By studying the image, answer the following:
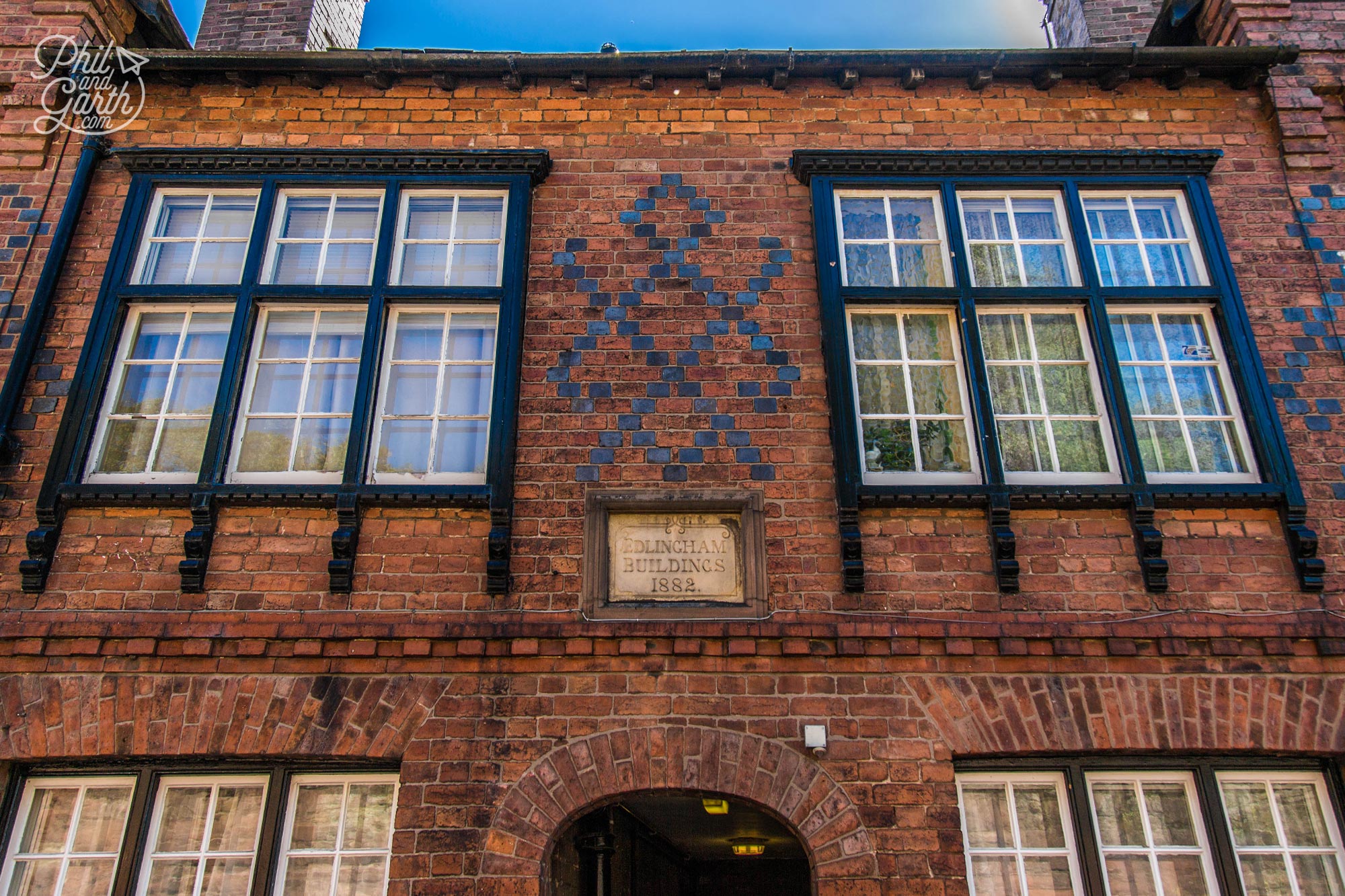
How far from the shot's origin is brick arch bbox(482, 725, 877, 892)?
4.57 meters

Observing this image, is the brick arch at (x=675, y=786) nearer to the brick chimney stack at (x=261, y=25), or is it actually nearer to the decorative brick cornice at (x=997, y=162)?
the decorative brick cornice at (x=997, y=162)

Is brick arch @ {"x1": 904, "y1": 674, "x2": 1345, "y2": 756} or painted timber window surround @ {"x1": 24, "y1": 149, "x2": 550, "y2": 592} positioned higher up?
painted timber window surround @ {"x1": 24, "y1": 149, "x2": 550, "y2": 592}

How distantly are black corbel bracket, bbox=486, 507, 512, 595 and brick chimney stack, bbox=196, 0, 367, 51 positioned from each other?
230 inches

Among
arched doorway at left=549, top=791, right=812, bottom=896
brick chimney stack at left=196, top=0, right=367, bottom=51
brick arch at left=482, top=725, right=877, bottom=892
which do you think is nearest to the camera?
brick arch at left=482, top=725, right=877, bottom=892

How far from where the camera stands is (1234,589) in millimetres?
5156

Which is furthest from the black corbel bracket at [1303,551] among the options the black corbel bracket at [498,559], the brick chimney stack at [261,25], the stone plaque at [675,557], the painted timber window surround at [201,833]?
the brick chimney stack at [261,25]

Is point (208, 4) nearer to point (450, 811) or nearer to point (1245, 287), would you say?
point (450, 811)

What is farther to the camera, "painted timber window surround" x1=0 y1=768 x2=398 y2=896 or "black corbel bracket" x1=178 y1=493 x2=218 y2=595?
"black corbel bracket" x1=178 y1=493 x2=218 y2=595

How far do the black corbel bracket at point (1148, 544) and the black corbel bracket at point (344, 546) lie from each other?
191 inches

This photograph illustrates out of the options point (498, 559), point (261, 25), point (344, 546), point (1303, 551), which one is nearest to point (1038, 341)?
point (1303, 551)

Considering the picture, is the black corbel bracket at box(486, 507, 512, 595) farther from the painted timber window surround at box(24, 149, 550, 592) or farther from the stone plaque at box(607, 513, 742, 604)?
the stone plaque at box(607, 513, 742, 604)

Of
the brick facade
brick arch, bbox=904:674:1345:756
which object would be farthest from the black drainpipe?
brick arch, bbox=904:674:1345:756

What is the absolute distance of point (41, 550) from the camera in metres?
5.16

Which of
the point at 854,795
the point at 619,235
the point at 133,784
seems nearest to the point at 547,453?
the point at 619,235
